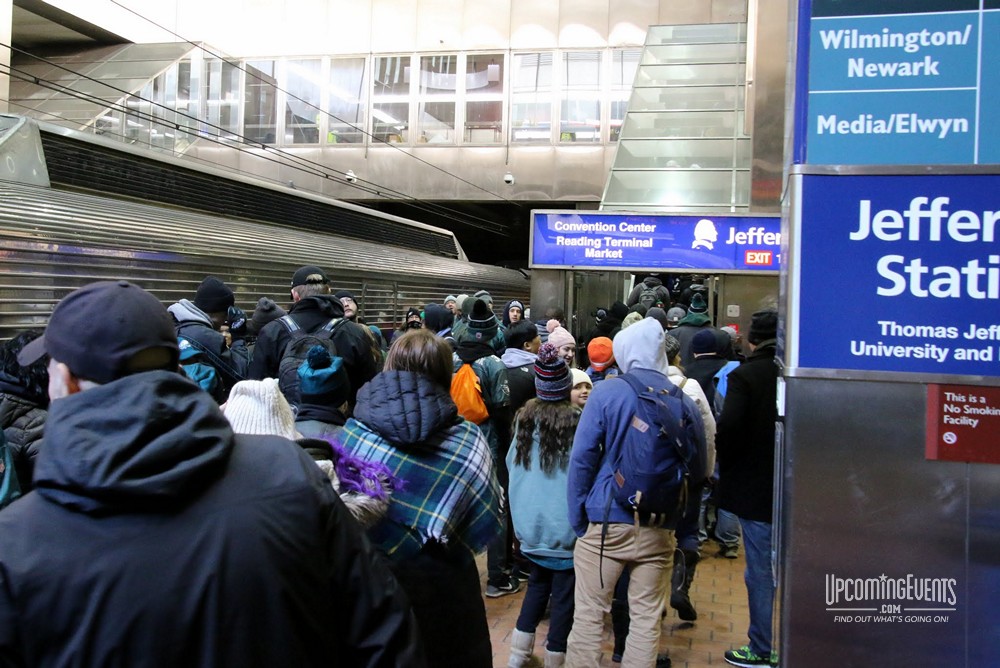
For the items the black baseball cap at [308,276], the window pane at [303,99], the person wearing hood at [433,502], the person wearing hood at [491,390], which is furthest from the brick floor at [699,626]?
the window pane at [303,99]

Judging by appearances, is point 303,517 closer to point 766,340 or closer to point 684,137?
point 766,340

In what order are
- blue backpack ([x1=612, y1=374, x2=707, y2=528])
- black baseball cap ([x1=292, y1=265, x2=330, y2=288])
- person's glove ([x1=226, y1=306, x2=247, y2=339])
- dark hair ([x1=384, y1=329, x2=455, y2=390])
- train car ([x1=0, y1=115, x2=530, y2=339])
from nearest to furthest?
dark hair ([x1=384, y1=329, x2=455, y2=390]), blue backpack ([x1=612, y1=374, x2=707, y2=528]), black baseball cap ([x1=292, y1=265, x2=330, y2=288]), train car ([x1=0, y1=115, x2=530, y2=339]), person's glove ([x1=226, y1=306, x2=247, y2=339])

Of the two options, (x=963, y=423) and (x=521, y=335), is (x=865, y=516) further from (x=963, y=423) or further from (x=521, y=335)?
(x=521, y=335)

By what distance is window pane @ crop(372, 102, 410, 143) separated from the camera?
88.3 ft

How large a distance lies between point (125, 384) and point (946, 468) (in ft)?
6.86

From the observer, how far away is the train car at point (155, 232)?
6.00m

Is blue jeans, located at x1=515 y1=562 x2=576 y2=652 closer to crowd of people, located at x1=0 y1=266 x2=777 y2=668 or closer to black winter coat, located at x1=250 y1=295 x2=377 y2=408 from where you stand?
crowd of people, located at x1=0 y1=266 x2=777 y2=668

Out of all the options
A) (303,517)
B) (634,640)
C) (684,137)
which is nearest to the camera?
(303,517)

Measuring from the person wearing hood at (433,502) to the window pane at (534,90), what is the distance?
79.8 ft

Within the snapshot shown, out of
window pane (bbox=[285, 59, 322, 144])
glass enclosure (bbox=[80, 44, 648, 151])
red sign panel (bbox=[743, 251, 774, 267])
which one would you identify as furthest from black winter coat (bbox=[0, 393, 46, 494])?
window pane (bbox=[285, 59, 322, 144])

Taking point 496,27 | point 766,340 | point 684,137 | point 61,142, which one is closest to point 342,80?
point 496,27

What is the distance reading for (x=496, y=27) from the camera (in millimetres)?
26297

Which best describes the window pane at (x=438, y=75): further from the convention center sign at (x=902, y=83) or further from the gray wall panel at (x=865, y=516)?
the gray wall panel at (x=865, y=516)

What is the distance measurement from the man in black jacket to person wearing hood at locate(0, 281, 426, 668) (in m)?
3.11
